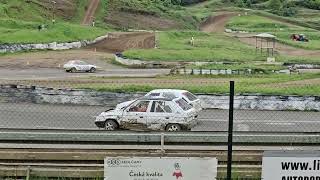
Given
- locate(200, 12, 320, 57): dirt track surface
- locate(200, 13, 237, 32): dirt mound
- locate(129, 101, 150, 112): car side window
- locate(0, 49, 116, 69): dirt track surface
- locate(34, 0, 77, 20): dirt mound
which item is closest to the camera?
locate(129, 101, 150, 112): car side window

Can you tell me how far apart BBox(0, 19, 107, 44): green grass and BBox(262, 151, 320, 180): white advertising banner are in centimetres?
4777

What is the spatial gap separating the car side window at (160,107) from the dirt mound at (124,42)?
40.9 metres

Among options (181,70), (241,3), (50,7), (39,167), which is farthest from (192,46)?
(241,3)

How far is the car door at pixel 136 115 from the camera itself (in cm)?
1881

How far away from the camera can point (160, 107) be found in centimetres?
1889

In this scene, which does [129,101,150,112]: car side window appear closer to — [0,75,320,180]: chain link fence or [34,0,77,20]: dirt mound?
[0,75,320,180]: chain link fence

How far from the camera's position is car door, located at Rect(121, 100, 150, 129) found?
61.7 feet

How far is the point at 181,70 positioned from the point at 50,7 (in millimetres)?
46732

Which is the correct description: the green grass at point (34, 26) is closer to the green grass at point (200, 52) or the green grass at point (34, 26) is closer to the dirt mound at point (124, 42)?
the dirt mound at point (124, 42)

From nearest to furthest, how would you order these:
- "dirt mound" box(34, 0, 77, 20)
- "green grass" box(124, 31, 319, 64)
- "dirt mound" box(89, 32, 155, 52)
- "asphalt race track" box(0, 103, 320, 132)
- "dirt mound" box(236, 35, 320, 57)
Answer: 1. "asphalt race track" box(0, 103, 320, 132)
2. "green grass" box(124, 31, 319, 64)
3. "dirt mound" box(236, 35, 320, 57)
4. "dirt mound" box(89, 32, 155, 52)
5. "dirt mound" box(34, 0, 77, 20)

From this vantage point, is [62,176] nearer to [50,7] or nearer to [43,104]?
[43,104]

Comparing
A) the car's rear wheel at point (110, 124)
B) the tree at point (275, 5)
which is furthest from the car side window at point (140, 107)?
the tree at point (275, 5)

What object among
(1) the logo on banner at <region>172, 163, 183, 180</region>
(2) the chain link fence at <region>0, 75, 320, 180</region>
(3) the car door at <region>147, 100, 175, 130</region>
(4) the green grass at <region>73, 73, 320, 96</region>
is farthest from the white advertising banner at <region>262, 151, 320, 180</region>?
(4) the green grass at <region>73, 73, 320, 96</region>

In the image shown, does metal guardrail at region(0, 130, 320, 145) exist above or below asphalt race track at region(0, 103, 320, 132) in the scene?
above
